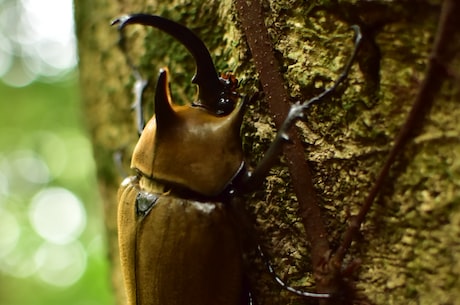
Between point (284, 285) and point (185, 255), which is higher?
point (185, 255)

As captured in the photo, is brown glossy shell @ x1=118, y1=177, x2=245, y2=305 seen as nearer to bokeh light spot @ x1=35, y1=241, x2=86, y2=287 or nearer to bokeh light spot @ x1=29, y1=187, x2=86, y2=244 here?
bokeh light spot @ x1=35, y1=241, x2=86, y2=287

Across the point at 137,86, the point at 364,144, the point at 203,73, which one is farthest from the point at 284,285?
the point at 137,86

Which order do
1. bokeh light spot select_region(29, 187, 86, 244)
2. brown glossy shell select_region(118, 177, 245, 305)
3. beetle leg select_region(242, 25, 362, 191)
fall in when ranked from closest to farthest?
beetle leg select_region(242, 25, 362, 191) → brown glossy shell select_region(118, 177, 245, 305) → bokeh light spot select_region(29, 187, 86, 244)

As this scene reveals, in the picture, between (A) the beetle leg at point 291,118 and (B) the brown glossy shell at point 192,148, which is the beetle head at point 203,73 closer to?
(B) the brown glossy shell at point 192,148

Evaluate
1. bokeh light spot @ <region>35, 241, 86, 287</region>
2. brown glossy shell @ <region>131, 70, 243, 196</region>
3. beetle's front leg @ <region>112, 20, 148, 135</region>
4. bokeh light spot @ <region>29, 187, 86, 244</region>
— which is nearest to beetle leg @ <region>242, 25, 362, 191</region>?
brown glossy shell @ <region>131, 70, 243, 196</region>

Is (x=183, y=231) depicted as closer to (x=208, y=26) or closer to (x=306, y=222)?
(x=306, y=222)

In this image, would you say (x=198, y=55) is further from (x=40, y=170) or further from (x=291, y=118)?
(x=40, y=170)

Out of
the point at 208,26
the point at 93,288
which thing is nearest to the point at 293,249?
the point at 208,26
